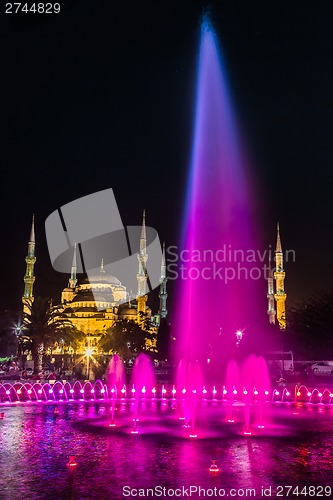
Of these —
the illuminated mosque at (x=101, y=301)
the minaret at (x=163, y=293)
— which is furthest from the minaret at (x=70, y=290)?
the minaret at (x=163, y=293)

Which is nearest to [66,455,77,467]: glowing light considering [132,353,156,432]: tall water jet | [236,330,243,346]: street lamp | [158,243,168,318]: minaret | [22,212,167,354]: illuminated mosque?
[132,353,156,432]: tall water jet

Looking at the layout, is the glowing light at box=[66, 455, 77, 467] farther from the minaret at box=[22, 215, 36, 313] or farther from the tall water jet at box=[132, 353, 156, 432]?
the minaret at box=[22, 215, 36, 313]

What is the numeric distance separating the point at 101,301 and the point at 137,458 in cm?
7220

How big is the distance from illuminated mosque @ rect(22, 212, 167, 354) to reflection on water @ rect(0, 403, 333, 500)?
55.9 metres

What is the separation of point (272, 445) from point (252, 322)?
4276cm

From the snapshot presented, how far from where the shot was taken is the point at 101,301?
83.4 m

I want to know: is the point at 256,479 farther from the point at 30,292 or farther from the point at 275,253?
the point at 275,253

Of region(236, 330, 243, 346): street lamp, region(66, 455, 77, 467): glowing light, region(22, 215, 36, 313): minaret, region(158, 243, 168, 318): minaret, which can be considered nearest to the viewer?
region(66, 455, 77, 467): glowing light

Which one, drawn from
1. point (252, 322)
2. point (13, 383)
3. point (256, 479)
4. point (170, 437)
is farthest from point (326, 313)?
point (256, 479)

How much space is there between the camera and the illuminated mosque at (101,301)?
243 feet

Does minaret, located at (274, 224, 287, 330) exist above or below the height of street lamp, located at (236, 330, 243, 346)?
above

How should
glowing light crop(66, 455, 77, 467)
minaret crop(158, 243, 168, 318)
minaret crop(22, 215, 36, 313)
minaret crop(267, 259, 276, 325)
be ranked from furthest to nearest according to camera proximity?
1. minaret crop(158, 243, 168, 318)
2. minaret crop(267, 259, 276, 325)
3. minaret crop(22, 215, 36, 313)
4. glowing light crop(66, 455, 77, 467)

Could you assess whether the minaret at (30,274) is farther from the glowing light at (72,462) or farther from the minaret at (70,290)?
the glowing light at (72,462)

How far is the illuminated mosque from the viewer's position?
74000 mm
